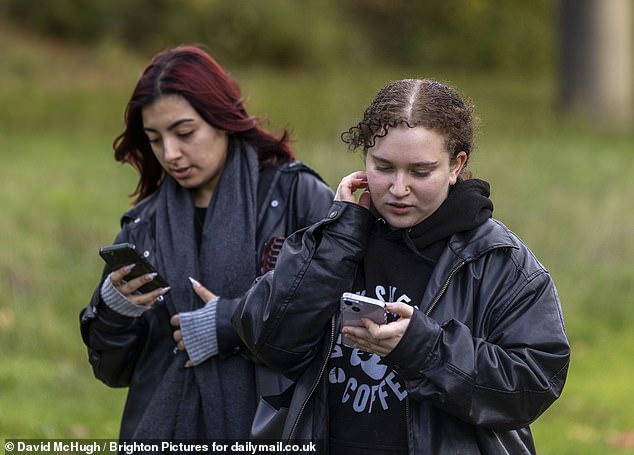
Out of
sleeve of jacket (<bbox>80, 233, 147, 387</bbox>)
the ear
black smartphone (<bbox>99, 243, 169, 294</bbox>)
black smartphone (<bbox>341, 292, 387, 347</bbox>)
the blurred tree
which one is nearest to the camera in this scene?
black smartphone (<bbox>341, 292, 387, 347</bbox>)

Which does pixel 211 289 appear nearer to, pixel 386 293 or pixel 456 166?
Result: pixel 386 293

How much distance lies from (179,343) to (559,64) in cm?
1586

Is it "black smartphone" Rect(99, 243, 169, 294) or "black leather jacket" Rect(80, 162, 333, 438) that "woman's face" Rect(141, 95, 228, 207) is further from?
"black smartphone" Rect(99, 243, 169, 294)

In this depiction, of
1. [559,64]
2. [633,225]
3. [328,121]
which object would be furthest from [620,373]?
[559,64]

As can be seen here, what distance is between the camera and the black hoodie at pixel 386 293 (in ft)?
9.38

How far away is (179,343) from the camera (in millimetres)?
3570

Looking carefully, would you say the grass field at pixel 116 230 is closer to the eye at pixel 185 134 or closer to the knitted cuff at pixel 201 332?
the eye at pixel 185 134

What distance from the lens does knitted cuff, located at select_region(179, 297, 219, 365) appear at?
3500 millimetres

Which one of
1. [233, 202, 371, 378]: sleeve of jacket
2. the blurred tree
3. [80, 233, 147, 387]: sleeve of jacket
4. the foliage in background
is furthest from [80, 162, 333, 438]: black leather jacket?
the foliage in background

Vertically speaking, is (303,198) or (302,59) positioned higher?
(303,198)

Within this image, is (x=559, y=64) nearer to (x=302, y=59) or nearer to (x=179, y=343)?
(x=302, y=59)

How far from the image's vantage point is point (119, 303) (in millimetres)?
3555

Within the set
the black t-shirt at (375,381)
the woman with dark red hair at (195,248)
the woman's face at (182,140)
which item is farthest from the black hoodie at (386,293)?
the woman's face at (182,140)

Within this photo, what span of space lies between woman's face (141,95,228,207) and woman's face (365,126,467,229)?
0.95 metres
